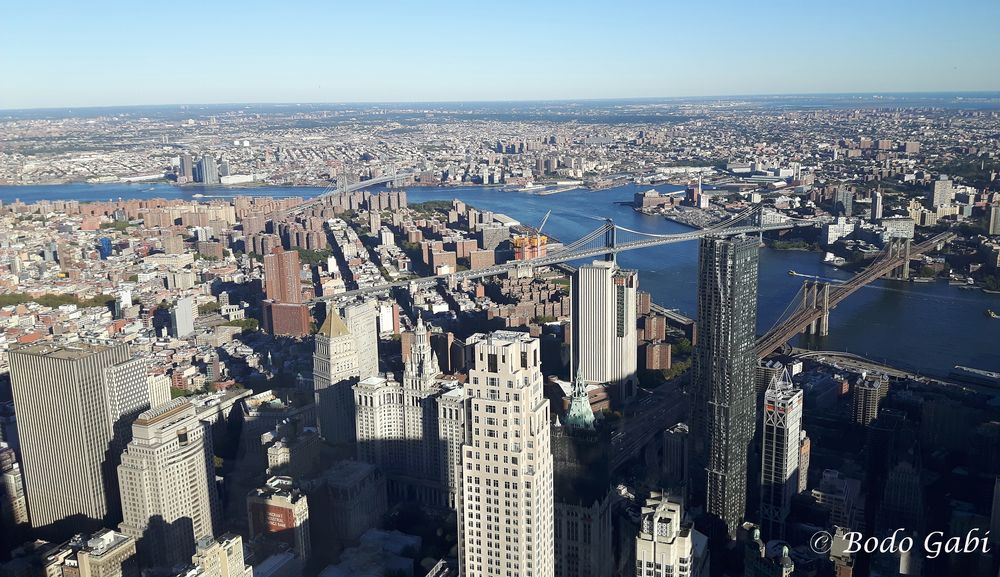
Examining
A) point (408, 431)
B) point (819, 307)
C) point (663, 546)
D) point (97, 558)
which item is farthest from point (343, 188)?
point (663, 546)

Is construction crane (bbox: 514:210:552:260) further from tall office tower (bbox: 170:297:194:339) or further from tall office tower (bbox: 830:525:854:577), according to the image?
tall office tower (bbox: 830:525:854:577)

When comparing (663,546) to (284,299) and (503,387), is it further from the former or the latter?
(284,299)

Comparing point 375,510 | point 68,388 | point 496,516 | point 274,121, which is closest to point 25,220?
point 68,388

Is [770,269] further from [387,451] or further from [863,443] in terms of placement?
[387,451]

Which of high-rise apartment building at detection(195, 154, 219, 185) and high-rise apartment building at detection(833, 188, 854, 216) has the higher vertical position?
high-rise apartment building at detection(195, 154, 219, 185)

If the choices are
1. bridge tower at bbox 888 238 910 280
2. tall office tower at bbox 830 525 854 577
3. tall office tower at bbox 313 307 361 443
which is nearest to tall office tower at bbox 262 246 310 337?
Answer: tall office tower at bbox 313 307 361 443

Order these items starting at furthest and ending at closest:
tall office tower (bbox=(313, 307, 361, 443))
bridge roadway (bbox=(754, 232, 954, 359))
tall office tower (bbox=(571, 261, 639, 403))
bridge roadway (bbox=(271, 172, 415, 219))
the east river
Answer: bridge roadway (bbox=(271, 172, 415, 219)) → the east river → bridge roadway (bbox=(754, 232, 954, 359)) → tall office tower (bbox=(571, 261, 639, 403)) → tall office tower (bbox=(313, 307, 361, 443))
